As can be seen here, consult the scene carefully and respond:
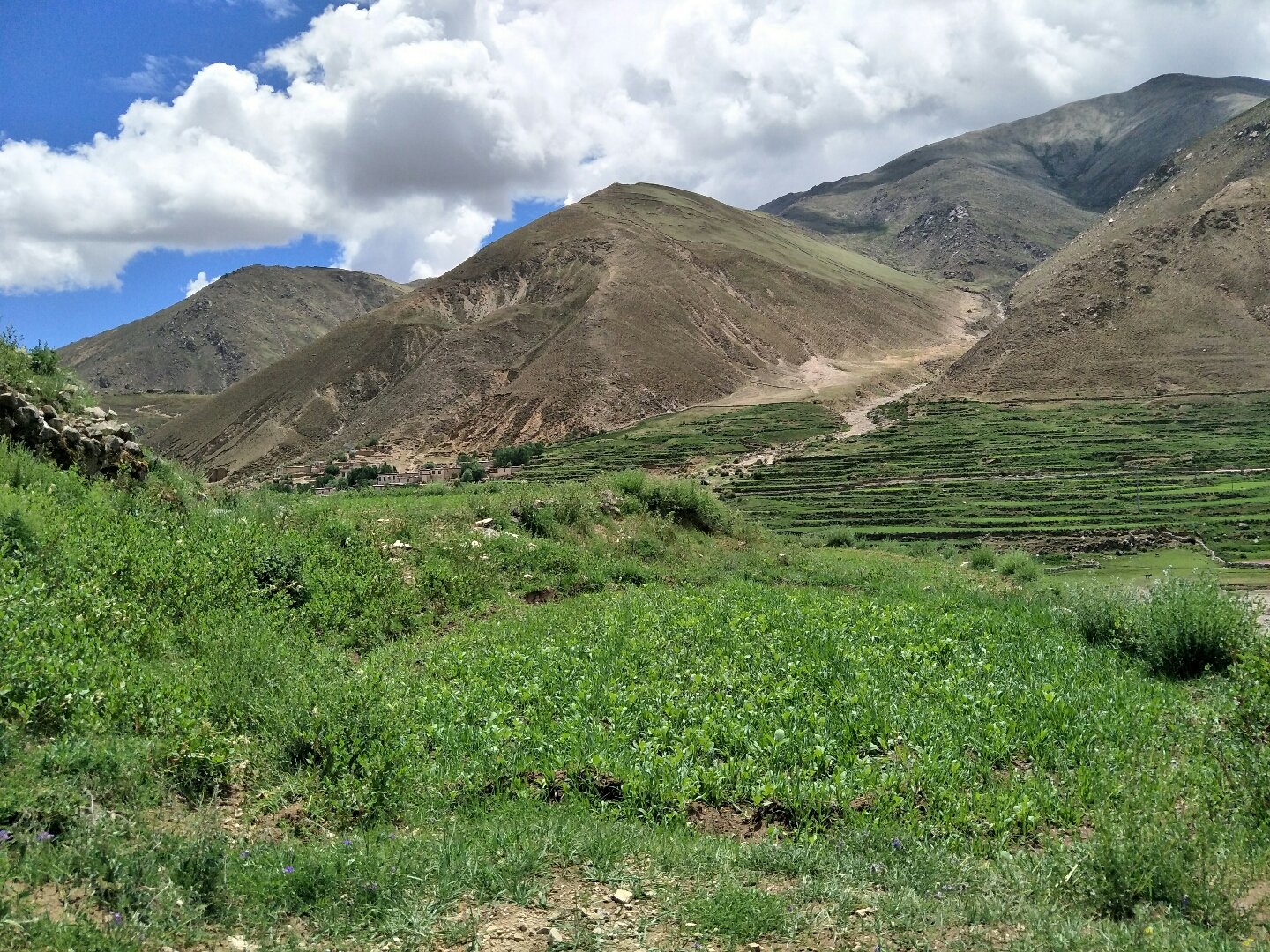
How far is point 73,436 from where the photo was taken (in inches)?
454

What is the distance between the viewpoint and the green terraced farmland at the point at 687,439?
6912cm

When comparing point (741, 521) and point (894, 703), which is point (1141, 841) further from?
point (741, 521)

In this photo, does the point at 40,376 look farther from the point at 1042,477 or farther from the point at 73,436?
the point at 1042,477

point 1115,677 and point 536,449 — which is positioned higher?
point 536,449

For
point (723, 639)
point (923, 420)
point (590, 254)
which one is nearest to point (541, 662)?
point (723, 639)

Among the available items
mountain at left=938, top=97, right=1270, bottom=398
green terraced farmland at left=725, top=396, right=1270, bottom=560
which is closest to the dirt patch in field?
green terraced farmland at left=725, top=396, right=1270, bottom=560

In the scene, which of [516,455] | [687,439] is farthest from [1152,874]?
[687,439]

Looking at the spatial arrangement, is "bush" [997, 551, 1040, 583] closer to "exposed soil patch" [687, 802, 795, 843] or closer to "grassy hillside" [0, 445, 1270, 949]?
"grassy hillside" [0, 445, 1270, 949]

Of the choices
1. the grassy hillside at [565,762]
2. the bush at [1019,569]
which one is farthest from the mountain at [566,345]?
the grassy hillside at [565,762]

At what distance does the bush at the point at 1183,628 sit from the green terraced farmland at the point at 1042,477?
102 ft

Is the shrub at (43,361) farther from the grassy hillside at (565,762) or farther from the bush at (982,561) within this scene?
the bush at (982,561)

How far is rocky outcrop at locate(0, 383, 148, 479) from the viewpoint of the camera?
35.9ft

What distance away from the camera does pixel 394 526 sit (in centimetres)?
1352

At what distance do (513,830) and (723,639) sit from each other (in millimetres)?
5358
